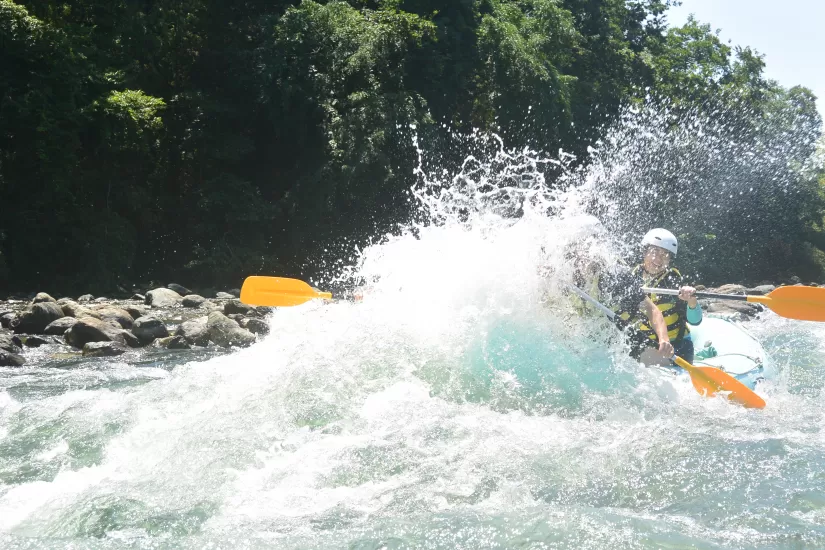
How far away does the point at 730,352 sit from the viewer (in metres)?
7.04

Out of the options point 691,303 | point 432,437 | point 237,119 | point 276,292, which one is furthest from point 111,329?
point 237,119

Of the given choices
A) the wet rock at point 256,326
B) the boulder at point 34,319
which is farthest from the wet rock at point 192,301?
the boulder at point 34,319

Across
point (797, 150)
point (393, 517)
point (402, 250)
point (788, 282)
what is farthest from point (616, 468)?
point (797, 150)

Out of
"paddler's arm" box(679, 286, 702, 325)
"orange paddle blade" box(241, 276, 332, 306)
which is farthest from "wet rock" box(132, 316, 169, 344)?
"paddler's arm" box(679, 286, 702, 325)

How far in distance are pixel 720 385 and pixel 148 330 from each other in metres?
6.90

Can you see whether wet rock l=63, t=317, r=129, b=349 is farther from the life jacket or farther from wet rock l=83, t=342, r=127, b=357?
the life jacket

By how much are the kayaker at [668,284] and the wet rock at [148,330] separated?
616 centimetres

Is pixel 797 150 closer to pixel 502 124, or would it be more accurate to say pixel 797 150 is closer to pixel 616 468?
pixel 502 124

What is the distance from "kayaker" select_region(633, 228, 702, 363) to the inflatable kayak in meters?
0.34

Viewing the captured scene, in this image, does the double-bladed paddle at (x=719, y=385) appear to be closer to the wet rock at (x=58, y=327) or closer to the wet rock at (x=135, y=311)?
the wet rock at (x=58, y=327)

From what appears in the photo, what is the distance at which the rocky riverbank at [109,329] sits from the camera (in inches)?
361

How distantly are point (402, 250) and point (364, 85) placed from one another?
36.4ft

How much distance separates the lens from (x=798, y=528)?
3.81 metres

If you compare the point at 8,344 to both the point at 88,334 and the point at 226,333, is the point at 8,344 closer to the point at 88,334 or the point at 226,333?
the point at 88,334
